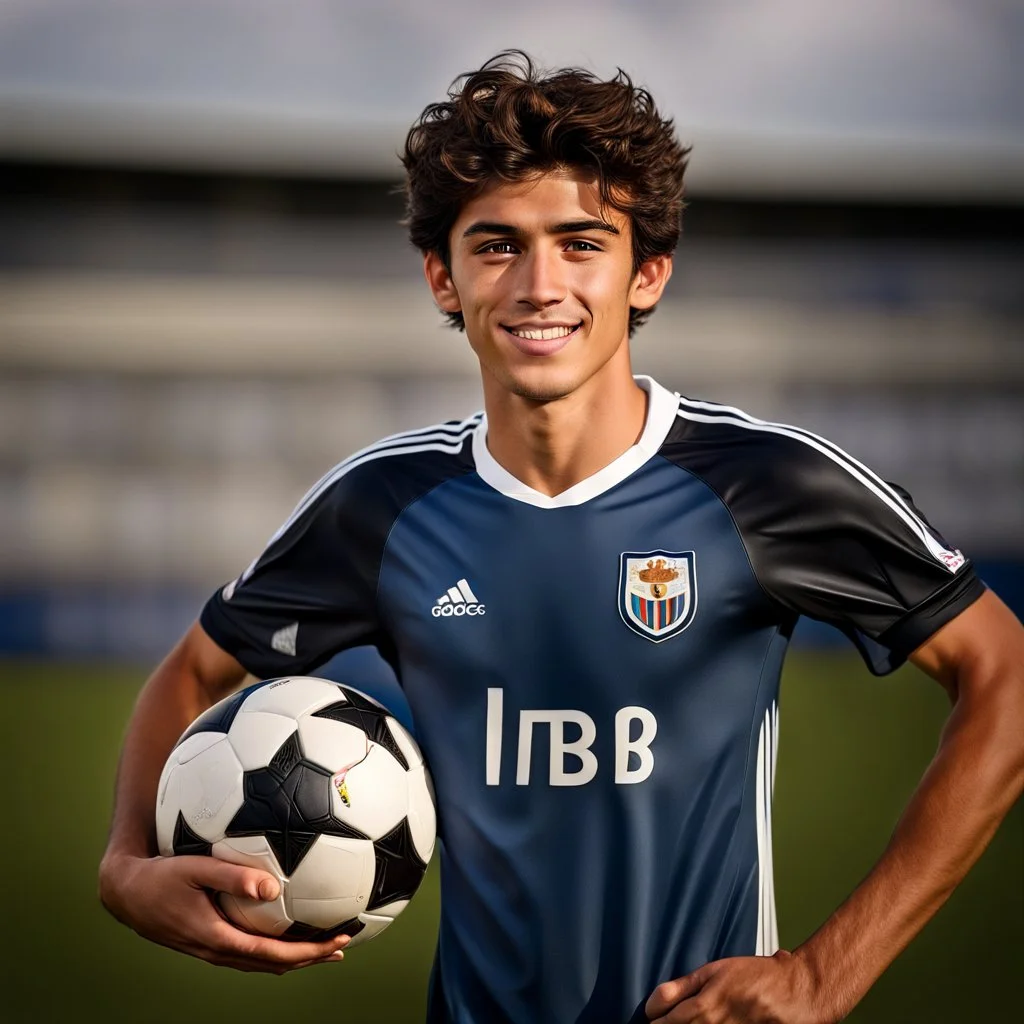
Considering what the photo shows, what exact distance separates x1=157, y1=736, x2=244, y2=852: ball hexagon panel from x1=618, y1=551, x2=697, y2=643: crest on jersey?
844 mm

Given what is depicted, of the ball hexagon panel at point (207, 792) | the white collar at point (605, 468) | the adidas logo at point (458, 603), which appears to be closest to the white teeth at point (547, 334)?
the white collar at point (605, 468)

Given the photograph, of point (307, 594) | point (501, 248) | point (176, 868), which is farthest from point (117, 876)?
point (501, 248)

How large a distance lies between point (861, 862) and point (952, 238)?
18.2 metres

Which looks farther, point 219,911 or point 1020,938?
point 1020,938

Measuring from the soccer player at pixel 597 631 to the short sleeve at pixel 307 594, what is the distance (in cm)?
1

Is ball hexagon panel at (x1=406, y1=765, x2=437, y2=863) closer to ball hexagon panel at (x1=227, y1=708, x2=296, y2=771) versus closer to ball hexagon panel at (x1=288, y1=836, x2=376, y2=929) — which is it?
ball hexagon panel at (x1=288, y1=836, x2=376, y2=929)

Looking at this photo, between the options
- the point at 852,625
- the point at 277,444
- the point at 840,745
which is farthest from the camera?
the point at 277,444

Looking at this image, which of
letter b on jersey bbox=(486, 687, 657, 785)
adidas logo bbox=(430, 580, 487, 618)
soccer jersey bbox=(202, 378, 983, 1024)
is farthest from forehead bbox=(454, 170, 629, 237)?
letter b on jersey bbox=(486, 687, 657, 785)

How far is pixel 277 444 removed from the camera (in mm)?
20688

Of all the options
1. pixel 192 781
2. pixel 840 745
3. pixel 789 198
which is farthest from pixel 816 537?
pixel 789 198

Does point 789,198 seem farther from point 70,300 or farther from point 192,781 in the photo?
point 192,781

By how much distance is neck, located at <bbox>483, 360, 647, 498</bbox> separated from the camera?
2881 mm

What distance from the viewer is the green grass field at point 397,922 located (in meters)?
4.99

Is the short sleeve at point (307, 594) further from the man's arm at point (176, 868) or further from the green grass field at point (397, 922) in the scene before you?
the green grass field at point (397, 922)
